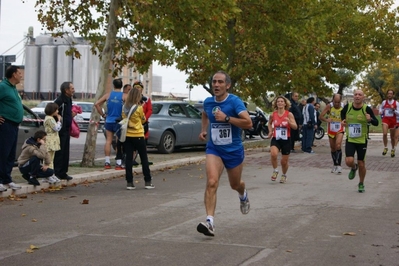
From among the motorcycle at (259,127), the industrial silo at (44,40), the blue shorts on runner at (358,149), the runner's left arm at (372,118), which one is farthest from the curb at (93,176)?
the industrial silo at (44,40)

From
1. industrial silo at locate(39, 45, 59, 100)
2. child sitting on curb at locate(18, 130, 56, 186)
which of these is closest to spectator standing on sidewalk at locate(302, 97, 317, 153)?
child sitting on curb at locate(18, 130, 56, 186)

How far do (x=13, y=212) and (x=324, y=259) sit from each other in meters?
4.98

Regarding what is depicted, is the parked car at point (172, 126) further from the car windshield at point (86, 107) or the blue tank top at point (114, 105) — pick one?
the car windshield at point (86, 107)

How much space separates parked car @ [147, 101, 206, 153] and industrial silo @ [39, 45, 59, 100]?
65.0 meters

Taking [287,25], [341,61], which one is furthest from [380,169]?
[341,61]

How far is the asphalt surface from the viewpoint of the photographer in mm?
7312

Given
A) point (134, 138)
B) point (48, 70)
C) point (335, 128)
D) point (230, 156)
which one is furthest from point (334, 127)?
point (48, 70)

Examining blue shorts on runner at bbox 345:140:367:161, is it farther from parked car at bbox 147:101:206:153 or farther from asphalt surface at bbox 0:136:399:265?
parked car at bbox 147:101:206:153

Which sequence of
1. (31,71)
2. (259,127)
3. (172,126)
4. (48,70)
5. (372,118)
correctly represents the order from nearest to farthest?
(372,118), (172,126), (259,127), (48,70), (31,71)

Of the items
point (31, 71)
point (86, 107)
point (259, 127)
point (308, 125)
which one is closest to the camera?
point (308, 125)

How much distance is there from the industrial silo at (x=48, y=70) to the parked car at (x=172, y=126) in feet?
213

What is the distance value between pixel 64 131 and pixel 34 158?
1311 mm

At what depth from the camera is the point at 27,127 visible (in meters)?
17.1

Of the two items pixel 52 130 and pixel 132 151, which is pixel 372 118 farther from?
pixel 52 130
